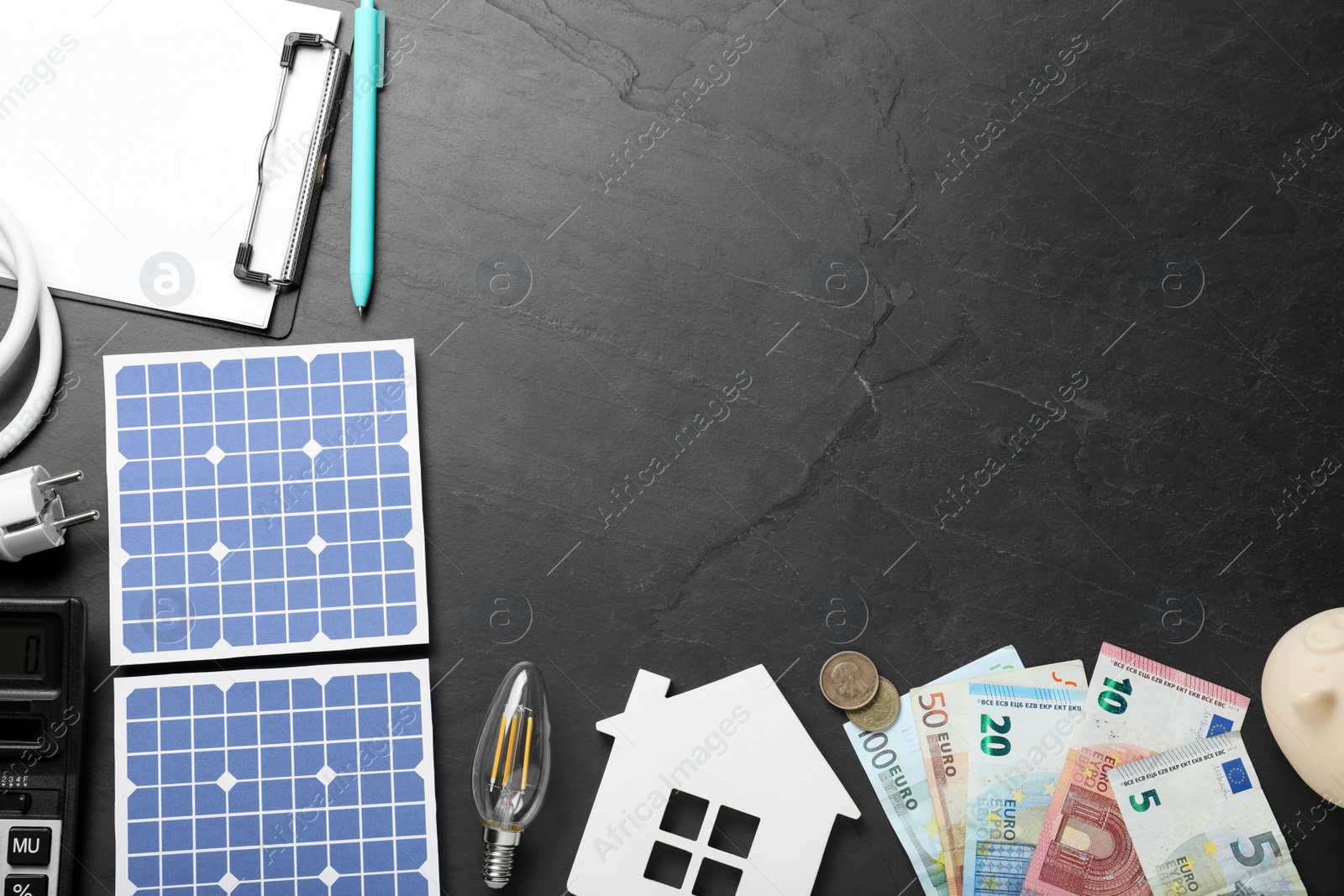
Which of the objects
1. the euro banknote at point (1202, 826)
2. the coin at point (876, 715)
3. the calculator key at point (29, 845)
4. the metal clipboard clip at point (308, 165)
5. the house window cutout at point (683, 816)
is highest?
the metal clipboard clip at point (308, 165)

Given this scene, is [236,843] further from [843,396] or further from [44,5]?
[44,5]

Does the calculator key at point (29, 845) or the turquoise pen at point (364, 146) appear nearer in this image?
the calculator key at point (29, 845)

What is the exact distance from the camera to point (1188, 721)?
1062 millimetres

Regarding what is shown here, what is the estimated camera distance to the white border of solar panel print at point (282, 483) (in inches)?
39.9

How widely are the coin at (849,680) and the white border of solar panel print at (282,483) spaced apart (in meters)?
0.45

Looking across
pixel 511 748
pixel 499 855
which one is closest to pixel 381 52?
pixel 511 748

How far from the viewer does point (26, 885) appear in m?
0.96

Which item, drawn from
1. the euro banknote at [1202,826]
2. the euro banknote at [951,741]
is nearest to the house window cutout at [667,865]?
the euro banknote at [951,741]

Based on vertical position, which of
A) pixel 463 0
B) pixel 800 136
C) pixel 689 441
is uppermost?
pixel 463 0

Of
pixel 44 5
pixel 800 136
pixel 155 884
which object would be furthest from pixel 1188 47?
pixel 155 884

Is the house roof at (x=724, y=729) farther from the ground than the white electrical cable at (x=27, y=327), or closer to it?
closer to it

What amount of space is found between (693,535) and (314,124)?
0.64 m

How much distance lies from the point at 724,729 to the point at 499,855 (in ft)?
0.89

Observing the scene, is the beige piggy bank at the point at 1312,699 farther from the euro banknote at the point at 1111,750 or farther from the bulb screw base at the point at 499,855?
the bulb screw base at the point at 499,855
